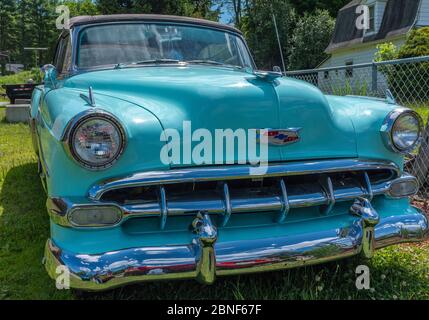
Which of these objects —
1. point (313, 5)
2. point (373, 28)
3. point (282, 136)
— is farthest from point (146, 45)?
point (313, 5)

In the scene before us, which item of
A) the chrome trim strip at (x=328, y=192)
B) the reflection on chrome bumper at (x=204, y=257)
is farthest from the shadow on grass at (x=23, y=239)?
the chrome trim strip at (x=328, y=192)

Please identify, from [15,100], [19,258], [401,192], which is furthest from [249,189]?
Answer: [15,100]

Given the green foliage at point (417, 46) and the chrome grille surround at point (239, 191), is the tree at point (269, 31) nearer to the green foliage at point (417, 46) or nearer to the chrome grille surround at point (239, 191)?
the green foliage at point (417, 46)

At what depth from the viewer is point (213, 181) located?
2.13 m

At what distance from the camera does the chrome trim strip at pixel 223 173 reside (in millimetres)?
1893

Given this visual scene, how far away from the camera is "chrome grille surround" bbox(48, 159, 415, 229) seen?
6.28 ft

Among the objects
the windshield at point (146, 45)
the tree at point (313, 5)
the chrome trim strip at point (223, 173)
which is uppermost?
the tree at point (313, 5)

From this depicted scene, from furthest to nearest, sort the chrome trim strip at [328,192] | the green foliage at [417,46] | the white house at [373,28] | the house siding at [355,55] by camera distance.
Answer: the house siding at [355,55]
the white house at [373,28]
the green foliage at [417,46]
the chrome trim strip at [328,192]

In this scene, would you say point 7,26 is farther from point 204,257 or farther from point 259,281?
point 204,257

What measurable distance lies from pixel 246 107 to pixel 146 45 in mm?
1299

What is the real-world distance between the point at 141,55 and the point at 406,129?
70.1 inches

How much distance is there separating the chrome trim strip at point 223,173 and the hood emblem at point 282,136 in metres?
0.11

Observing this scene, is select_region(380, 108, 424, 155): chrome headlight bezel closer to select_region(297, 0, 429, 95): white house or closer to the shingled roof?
select_region(297, 0, 429, 95): white house

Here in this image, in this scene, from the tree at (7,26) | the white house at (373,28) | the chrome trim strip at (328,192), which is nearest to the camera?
the chrome trim strip at (328,192)
